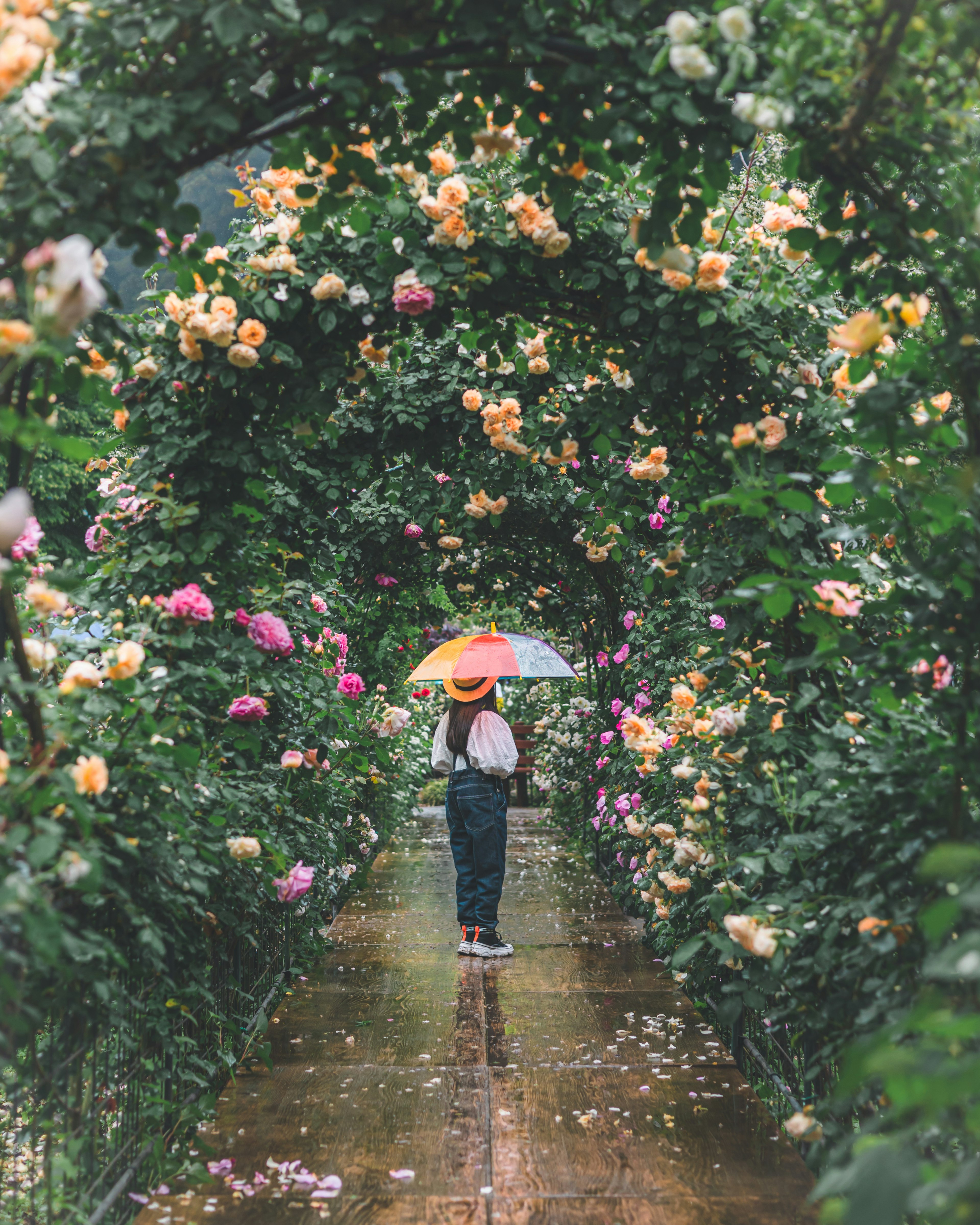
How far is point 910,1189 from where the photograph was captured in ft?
3.43

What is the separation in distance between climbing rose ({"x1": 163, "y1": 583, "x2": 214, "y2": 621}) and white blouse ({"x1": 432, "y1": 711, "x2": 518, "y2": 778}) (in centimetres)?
Answer: 212

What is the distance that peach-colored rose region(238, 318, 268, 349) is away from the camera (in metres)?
2.46

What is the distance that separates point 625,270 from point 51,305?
1598 millimetres

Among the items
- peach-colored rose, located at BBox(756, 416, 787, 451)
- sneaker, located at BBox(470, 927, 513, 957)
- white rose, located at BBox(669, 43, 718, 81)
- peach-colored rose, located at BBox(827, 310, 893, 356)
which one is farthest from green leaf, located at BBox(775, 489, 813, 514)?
sneaker, located at BBox(470, 927, 513, 957)

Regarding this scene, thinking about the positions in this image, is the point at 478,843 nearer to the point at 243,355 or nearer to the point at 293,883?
the point at 293,883

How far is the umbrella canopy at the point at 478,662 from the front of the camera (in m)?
4.28

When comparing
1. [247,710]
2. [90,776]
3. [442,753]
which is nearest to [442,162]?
[247,710]

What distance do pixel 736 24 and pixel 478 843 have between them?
10.9 ft

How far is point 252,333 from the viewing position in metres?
2.47

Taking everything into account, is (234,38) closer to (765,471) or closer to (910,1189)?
(765,471)

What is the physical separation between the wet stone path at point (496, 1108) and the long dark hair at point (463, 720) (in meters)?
0.92

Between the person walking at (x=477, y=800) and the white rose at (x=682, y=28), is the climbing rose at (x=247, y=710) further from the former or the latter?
the white rose at (x=682, y=28)

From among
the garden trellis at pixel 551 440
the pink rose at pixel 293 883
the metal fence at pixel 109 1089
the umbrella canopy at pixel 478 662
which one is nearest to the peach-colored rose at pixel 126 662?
the garden trellis at pixel 551 440

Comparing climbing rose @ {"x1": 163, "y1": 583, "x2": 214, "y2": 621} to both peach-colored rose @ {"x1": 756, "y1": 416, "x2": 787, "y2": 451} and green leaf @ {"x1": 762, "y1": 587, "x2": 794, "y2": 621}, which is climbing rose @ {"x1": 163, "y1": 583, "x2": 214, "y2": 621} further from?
peach-colored rose @ {"x1": 756, "y1": 416, "x2": 787, "y2": 451}
